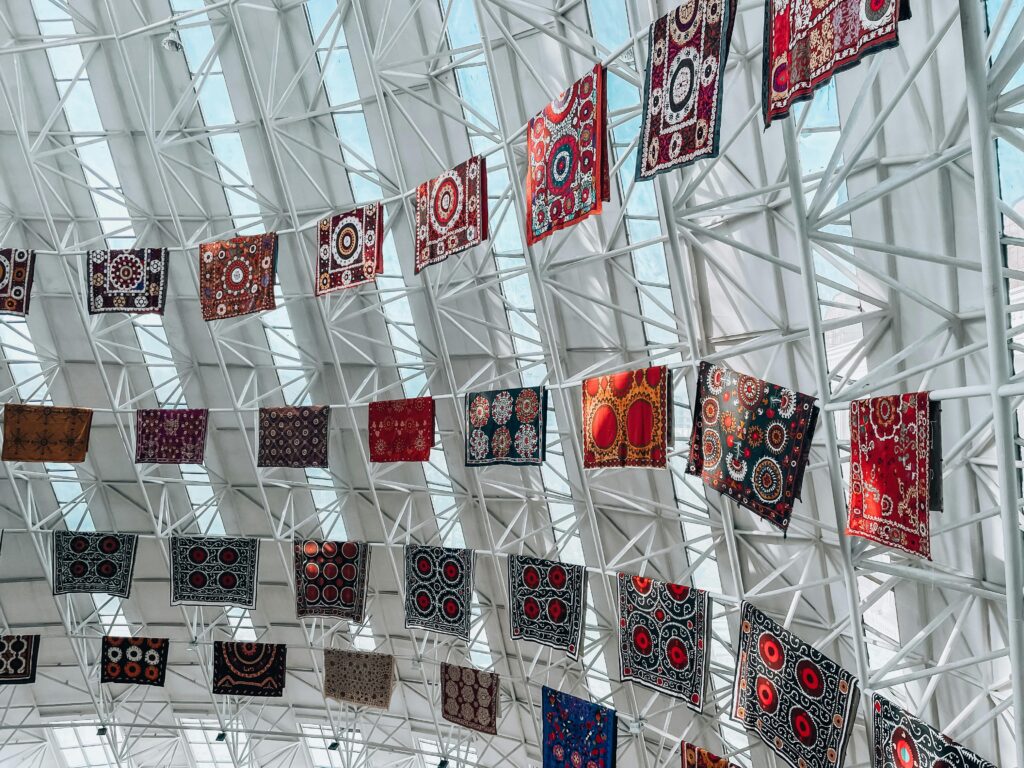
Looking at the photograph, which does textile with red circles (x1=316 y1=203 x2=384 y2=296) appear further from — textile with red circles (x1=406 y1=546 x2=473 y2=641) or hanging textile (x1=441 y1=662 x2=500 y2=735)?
hanging textile (x1=441 y1=662 x2=500 y2=735)

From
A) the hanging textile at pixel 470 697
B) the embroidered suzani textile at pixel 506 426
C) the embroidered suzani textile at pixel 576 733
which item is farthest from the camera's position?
the hanging textile at pixel 470 697

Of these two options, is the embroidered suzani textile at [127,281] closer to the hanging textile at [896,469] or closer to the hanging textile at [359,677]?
the hanging textile at [359,677]

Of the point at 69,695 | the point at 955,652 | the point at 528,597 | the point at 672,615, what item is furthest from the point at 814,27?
the point at 69,695

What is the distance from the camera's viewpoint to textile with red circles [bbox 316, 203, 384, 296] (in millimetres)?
15453

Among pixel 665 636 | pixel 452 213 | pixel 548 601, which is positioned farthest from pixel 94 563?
pixel 665 636

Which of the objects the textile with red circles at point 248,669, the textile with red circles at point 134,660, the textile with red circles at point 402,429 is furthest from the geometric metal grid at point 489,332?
the textile with red circles at point 134,660

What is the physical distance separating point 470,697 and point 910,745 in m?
11.5

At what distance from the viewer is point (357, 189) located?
18188 millimetres

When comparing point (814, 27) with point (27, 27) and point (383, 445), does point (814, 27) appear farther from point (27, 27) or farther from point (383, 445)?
point (27, 27)

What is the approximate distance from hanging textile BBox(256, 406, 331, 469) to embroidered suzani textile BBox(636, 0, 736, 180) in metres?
10.0

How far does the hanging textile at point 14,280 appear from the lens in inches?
695

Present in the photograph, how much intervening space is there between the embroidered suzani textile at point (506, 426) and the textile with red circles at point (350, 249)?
2.70 m

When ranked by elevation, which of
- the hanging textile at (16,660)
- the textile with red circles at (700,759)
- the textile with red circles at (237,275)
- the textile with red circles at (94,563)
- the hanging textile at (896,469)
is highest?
the textile with red circles at (237,275)

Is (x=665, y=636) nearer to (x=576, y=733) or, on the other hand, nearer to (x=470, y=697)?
(x=576, y=733)
